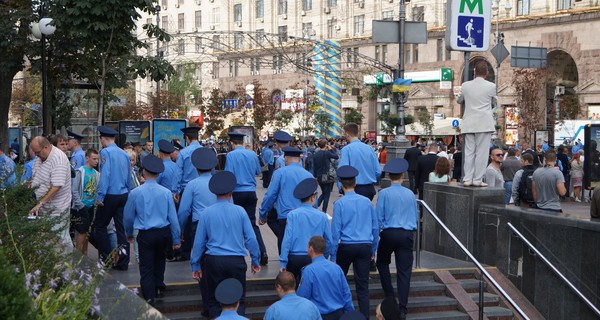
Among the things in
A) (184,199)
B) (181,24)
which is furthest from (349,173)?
(181,24)

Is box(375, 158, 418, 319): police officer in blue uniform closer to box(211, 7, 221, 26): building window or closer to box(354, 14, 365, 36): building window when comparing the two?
box(354, 14, 365, 36): building window

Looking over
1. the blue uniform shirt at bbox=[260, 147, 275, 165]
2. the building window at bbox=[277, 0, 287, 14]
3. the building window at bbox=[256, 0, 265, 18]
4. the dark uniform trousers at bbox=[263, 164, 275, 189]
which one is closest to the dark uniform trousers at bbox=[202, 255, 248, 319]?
the blue uniform shirt at bbox=[260, 147, 275, 165]

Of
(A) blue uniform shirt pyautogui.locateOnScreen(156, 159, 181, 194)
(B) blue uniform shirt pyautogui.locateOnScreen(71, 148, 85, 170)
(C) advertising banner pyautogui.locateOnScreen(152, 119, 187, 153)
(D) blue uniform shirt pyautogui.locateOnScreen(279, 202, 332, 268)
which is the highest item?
(C) advertising banner pyautogui.locateOnScreen(152, 119, 187, 153)

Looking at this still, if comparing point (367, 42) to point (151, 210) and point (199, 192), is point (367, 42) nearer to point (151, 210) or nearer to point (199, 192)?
point (199, 192)

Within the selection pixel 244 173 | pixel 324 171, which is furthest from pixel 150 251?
pixel 324 171

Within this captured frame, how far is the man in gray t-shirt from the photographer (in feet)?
43.7

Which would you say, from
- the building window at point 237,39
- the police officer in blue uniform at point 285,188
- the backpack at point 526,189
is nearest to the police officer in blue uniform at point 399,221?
the police officer in blue uniform at point 285,188

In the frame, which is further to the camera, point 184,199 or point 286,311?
point 184,199

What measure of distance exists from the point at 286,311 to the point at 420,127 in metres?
41.2

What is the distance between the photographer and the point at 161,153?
13.7 meters

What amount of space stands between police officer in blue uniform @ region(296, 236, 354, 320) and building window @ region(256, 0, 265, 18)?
62471 mm

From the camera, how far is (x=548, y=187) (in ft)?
44.2

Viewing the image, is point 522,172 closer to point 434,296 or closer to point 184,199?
point 434,296

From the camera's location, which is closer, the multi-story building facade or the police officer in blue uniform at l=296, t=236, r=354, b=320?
the police officer in blue uniform at l=296, t=236, r=354, b=320
